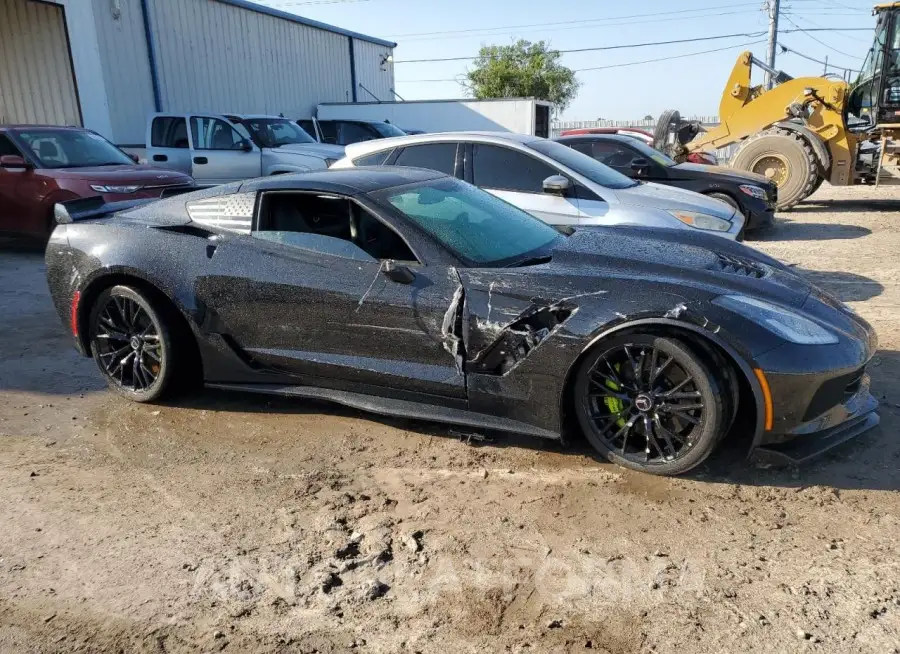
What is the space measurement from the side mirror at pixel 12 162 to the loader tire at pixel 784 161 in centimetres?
1137

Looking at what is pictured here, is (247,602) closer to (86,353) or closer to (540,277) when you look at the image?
(540,277)

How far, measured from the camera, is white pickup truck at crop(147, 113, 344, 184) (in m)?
12.3

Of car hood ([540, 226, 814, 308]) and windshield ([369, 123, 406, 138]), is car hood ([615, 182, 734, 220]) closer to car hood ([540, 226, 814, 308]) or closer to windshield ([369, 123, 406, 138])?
car hood ([540, 226, 814, 308])

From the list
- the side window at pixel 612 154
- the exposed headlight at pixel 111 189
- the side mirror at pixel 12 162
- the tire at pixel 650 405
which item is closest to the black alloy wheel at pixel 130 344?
the tire at pixel 650 405

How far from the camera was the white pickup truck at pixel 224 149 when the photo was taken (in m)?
12.3

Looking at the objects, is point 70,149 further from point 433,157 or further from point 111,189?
point 433,157

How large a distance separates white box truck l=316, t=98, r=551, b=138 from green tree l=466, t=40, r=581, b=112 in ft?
54.3

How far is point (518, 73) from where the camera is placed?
38.7 m

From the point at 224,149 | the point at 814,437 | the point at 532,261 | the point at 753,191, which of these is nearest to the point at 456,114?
the point at 224,149

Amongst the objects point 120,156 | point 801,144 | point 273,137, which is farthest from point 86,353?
point 801,144

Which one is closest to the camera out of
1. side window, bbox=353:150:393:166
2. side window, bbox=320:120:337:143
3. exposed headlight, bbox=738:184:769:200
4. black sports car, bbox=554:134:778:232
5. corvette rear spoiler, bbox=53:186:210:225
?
corvette rear spoiler, bbox=53:186:210:225

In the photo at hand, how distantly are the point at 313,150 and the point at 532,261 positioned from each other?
31.6 ft

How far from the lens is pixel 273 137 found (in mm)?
13008

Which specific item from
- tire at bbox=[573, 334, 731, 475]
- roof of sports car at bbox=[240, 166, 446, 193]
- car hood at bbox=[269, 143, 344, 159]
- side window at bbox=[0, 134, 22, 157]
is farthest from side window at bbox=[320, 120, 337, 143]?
tire at bbox=[573, 334, 731, 475]
